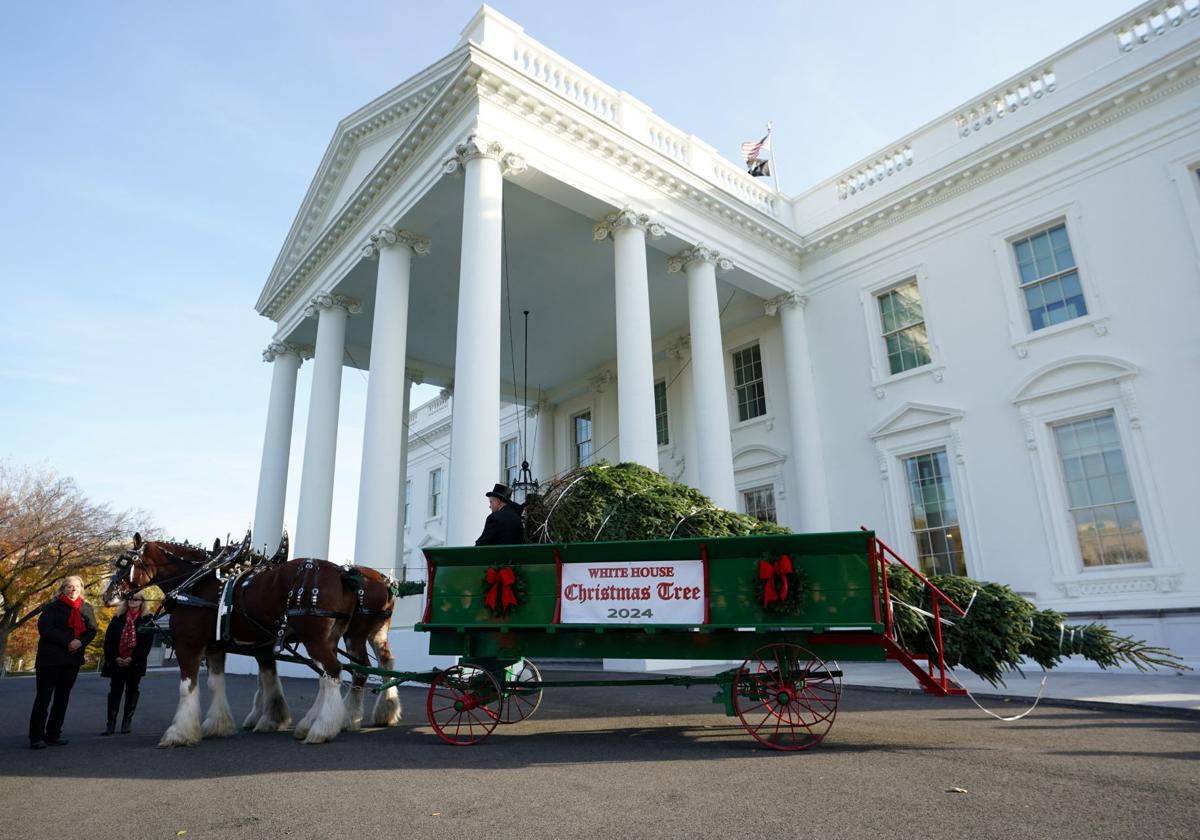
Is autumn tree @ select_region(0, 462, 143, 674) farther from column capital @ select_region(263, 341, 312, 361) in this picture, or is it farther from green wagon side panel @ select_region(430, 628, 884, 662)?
green wagon side panel @ select_region(430, 628, 884, 662)

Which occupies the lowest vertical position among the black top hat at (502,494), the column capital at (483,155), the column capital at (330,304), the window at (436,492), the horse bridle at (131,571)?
the horse bridle at (131,571)

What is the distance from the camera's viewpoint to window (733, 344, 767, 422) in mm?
17547

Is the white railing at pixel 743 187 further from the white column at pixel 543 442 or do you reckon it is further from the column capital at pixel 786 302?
the white column at pixel 543 442

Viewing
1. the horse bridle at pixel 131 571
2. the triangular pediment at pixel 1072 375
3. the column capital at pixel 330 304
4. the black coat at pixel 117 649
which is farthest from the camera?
the column capital at pixel 330 304

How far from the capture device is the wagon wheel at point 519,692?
5.82 m

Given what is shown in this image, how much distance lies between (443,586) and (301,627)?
1316mm

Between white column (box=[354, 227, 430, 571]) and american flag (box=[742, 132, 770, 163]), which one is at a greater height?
american flag (box=[742, 132, 770, 163])

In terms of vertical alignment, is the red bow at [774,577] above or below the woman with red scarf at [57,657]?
above

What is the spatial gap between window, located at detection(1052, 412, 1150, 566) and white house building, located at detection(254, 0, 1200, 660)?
4 cm

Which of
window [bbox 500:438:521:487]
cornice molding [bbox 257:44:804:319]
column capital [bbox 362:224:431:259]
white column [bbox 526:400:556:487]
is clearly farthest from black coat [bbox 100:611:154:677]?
window [bbox 500:438:521:487]

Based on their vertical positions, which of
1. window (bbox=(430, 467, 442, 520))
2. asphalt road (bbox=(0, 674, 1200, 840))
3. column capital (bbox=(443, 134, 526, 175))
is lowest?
asphalt road (bbox=(0, 674, 1200, 840))

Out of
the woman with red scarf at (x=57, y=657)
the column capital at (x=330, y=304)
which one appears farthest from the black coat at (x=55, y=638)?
the column capital at (x=330, y=304)

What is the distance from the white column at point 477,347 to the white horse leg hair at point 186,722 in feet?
14.0

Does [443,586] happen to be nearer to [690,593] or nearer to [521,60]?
[690,593]
